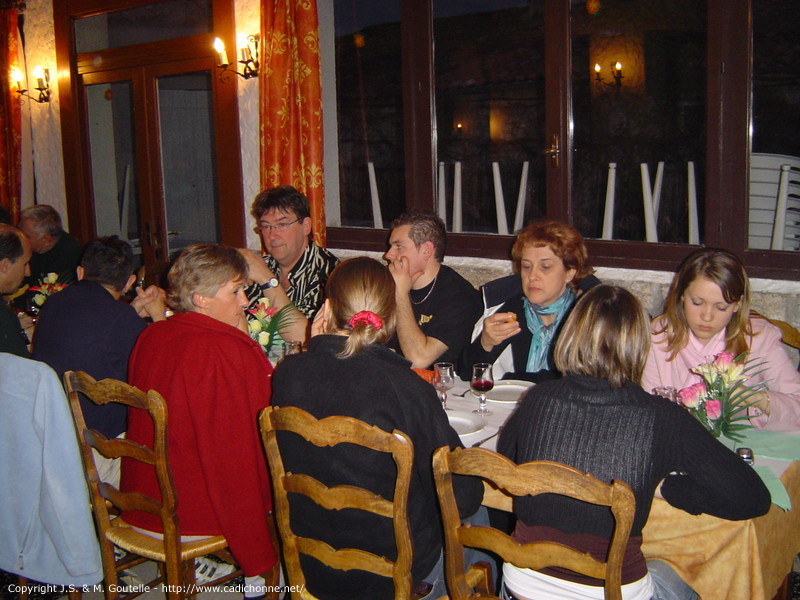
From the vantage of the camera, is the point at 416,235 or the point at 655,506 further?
the point at 416,235

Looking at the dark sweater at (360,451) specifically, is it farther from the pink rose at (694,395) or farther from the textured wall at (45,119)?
the textured wall at (45,119)

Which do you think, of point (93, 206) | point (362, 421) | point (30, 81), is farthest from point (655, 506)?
point (30, 81)

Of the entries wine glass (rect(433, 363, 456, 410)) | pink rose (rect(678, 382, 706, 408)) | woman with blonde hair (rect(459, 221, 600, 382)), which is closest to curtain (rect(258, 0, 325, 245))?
woman with blonde hair (rect(459, 221, 600, 382))

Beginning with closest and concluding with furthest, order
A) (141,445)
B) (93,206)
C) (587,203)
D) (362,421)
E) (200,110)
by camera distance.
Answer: (362,421) < (141,445) < (587,203) < (200,110) < (93,206)

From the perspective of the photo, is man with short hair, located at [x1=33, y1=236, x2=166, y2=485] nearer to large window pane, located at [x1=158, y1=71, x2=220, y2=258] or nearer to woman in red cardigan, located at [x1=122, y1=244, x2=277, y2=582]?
woman in red cardigan, located at [x1=122, y1=244, x2=277, y2=582]

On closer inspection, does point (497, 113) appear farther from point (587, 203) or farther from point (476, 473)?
point (476, 473)

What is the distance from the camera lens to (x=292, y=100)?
4559mm

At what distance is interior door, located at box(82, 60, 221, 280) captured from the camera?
5.48 m

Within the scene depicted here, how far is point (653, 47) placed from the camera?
11.9 ft

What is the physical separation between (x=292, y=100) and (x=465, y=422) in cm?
286

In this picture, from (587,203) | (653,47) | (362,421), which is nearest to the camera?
(362,421)

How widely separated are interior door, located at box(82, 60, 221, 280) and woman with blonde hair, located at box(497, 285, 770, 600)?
13.9ft

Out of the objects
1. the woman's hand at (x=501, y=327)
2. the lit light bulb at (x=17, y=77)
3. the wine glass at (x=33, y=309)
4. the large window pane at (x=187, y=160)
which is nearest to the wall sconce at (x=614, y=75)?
the woman's hand at (x=501, y=327)

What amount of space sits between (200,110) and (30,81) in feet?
6.14
